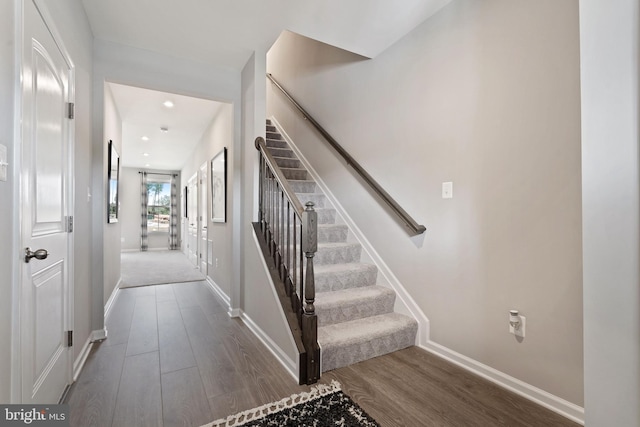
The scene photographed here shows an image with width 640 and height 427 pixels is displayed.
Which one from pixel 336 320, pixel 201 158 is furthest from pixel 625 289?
Result: pixel 201 158

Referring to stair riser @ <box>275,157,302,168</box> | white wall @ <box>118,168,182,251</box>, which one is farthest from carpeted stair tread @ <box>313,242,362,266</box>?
white wall @ <box>118,168,182,251</box>

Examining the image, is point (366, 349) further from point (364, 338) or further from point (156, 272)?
point (156, 272)

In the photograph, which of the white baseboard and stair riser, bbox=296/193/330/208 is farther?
stair riser, bbox=296/193/330/208

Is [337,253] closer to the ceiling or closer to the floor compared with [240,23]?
closer to the floor

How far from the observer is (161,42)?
2.54 metres

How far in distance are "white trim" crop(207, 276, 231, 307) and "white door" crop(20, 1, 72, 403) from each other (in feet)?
5.75

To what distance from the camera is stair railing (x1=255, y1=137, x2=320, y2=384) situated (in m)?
1.83

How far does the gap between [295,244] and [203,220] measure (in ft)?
12.7

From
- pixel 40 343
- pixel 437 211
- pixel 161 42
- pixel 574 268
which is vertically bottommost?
pixel 40 343

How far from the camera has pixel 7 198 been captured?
3.41ft

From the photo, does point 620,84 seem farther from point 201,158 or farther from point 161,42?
point 201,158

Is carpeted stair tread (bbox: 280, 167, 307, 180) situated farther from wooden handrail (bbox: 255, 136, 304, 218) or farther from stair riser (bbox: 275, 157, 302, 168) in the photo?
wooden handrail (bbox: 255, 136, 304, 218)

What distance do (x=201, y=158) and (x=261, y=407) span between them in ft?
16.3

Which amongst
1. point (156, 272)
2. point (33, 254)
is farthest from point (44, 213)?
point (156, 272)
